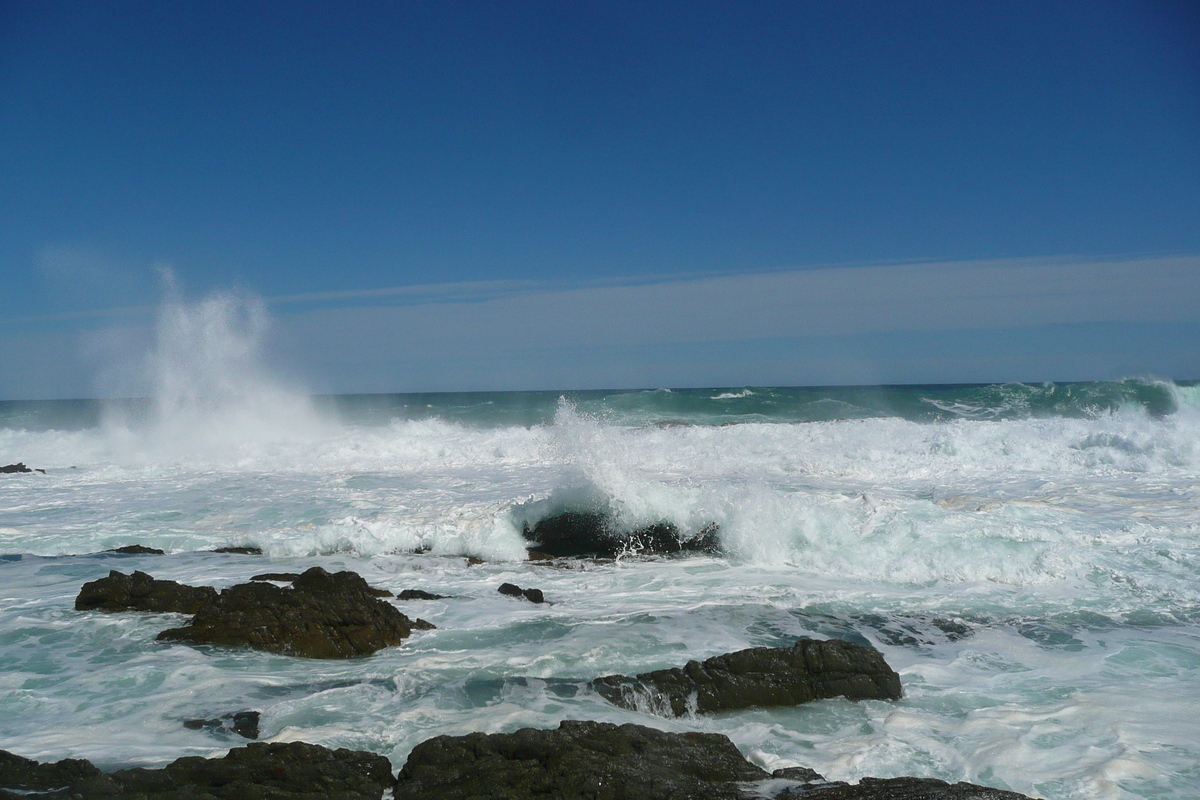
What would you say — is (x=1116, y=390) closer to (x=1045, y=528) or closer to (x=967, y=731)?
(x=1045, y=528)

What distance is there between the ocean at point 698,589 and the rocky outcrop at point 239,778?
60 centimetres

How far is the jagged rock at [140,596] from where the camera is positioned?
25.5 feet

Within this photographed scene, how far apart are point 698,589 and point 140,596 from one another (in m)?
6.14

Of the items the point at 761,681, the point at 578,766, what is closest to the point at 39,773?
the point at 578,766

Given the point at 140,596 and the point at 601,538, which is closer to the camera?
the point at 140,596

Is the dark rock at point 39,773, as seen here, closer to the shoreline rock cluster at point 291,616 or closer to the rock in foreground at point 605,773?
the rock in foreground at point 605,773

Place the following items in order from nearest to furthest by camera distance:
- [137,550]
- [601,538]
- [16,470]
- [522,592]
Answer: [522,592], [137,550], [601,538], [16,470]

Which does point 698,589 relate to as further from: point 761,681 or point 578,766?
point 578,766

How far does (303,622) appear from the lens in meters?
6.90

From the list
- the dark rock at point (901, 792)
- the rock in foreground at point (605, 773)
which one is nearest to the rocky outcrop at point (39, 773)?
the rock in foreground at point (605, 773)

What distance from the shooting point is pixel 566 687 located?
19.5 ft

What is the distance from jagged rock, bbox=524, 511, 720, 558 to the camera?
1109 centimetres

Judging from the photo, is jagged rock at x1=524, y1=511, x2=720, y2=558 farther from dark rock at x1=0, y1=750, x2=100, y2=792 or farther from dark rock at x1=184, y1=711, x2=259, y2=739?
dark rock at x1=0, y1=750, x2=100, y2=792

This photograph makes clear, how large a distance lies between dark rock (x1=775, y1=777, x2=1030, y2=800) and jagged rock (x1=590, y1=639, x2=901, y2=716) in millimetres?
1598
